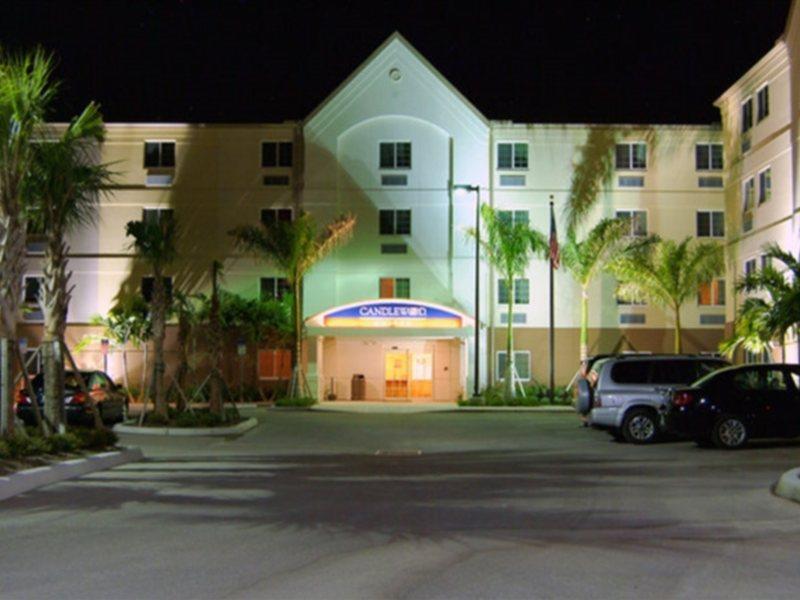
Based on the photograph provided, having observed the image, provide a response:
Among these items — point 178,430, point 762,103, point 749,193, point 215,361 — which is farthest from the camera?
point 749,193

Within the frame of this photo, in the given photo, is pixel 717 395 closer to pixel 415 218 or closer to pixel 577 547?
pixel 577 547

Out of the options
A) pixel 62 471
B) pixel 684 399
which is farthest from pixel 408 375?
pixel 62 471

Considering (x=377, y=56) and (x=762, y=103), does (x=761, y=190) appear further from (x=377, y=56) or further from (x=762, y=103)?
(x=377, y=56)

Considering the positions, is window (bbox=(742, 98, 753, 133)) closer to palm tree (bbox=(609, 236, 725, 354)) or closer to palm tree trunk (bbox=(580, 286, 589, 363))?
palm tree (bbox=(609, 236, 725, 354))

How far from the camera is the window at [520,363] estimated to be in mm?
42375

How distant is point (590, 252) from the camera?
129 ft

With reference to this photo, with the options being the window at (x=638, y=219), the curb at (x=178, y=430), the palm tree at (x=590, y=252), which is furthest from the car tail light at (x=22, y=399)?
the window at (x=638, y=219)

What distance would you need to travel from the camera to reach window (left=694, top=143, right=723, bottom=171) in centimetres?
4281

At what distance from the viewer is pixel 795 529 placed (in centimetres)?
1113

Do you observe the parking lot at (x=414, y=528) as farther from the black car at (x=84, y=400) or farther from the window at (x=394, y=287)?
the window at (x=394, y=287)

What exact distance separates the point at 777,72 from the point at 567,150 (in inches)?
407

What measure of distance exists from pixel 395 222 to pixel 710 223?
497 inches

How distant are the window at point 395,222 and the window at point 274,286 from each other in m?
4.56

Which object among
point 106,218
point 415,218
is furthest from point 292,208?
point 106,218
